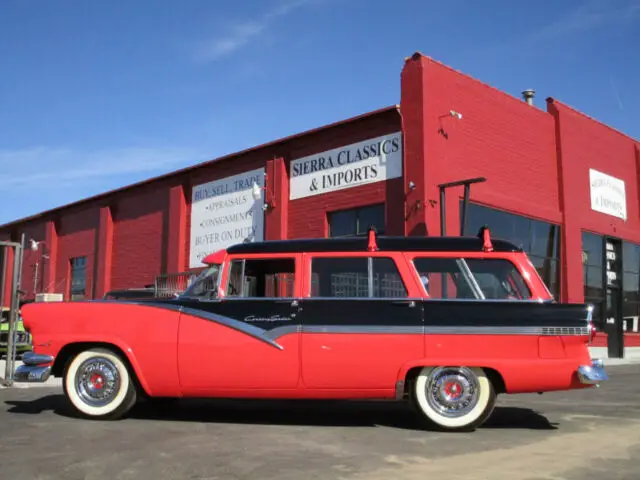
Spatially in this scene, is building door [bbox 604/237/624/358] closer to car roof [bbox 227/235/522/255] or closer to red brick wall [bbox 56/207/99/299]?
car roof [bbox 227/235/522/255]

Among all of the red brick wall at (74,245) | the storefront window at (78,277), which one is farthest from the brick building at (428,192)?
the storefront window at (78,277)

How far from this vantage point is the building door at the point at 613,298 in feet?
73.8

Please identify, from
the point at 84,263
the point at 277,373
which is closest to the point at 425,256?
the point at 277,373

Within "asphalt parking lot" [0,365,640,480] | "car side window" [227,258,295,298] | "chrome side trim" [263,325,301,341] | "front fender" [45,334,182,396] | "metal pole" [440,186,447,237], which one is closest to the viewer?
"asphalt parking lot" [0,365,640,480]

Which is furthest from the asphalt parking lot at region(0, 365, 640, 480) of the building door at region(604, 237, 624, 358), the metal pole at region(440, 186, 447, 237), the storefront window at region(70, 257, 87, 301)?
the storefront window at region(70, 257, 87, 301)

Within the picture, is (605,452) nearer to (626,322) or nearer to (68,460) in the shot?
(68,460)

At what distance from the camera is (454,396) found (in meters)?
6.20

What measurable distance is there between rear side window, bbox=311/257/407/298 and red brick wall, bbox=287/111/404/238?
33.4 feet

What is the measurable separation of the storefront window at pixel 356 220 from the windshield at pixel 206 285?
1069 centimetres

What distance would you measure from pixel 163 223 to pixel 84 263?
651 cm

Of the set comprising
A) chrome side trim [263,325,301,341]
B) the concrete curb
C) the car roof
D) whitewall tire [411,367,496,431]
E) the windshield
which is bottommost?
the concrete curb

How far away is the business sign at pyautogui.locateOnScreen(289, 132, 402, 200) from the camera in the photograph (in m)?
17.0

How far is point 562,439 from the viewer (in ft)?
19.0

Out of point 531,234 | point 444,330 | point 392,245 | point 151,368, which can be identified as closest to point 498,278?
point 444,330
